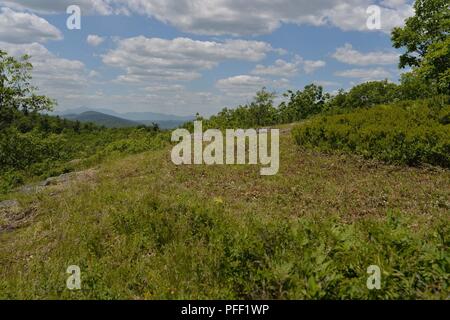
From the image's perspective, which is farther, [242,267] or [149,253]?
[149,253]

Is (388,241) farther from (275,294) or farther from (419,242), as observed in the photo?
(275,294)

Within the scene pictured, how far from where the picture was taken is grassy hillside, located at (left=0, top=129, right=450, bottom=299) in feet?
16.1

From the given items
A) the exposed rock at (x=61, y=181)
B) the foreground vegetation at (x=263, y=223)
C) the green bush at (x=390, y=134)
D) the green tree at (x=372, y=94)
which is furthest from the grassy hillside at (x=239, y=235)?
the green tree at (x=372, y=94)

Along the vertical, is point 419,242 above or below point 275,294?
above

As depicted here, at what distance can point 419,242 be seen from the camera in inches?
201

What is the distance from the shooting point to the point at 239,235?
6.48 m

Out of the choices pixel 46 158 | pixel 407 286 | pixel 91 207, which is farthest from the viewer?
pixel 46 158

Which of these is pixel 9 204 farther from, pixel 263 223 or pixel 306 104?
pixel 306 104

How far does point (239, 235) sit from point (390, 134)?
407 inches

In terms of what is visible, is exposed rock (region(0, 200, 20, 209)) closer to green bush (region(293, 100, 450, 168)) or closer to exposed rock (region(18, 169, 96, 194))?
exposed rock (region(18, 169, 96, 194))

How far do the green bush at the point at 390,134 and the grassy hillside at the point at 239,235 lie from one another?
68 cm

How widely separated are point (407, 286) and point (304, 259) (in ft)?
4.04

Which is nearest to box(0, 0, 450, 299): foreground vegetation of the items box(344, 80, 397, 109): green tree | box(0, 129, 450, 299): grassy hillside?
box(0, 129, 450, 299): grassy hillside
